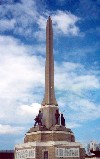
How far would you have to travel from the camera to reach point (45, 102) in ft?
138

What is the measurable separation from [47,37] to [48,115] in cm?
1144

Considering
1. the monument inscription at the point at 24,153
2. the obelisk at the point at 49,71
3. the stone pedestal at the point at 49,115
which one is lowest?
the monument inscription at the point at 24,153

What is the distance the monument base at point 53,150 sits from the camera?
3756 cm

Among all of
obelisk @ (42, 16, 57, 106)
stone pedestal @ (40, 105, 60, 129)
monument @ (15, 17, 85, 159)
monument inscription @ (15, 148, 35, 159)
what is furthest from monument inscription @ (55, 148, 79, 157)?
obelisk @ (42, 16, 57, 106)

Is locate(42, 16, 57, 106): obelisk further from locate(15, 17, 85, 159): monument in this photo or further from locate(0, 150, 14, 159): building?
locate(0, 150, 14, 159): building

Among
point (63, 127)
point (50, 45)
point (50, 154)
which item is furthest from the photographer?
point (50, 45)

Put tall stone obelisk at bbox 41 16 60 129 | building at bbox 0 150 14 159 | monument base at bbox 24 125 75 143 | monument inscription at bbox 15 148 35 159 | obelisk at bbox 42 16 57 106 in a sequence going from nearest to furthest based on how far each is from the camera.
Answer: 1. monument inscription at bbox 15 148 35 159
2. monument base at bbox 24 125 75 143
3. tall stone obelisk at bbox 41 16 60 129
4. obelisk at bbox 42 16 57 106
5. building at bbox 0 150 14 159

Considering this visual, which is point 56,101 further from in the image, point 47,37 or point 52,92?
point 47,37

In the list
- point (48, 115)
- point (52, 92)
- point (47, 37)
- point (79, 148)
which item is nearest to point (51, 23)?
point (47, 37)

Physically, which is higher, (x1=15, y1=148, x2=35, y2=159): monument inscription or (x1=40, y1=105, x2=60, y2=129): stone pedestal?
(x1=40, y1=105, x2=60, y2=129): stone pedestal

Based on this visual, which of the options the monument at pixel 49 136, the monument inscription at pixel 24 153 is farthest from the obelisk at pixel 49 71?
the monument inscription at pixel 24 153

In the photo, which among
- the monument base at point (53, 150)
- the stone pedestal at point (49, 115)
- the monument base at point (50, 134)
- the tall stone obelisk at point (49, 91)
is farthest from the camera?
the tall stone obelisk at point (49, 91)

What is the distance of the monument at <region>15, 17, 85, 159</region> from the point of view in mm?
37781

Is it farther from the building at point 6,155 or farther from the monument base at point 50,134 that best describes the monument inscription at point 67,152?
the building at point 6,155
